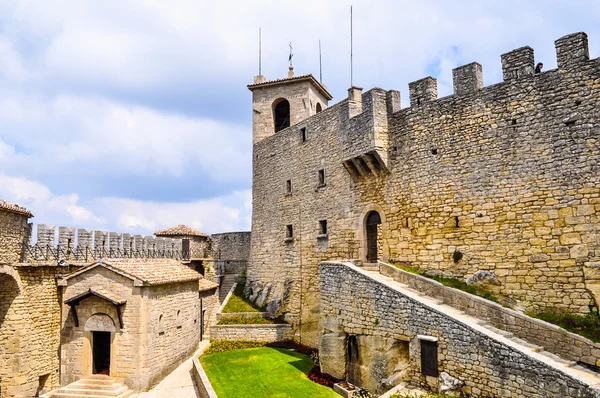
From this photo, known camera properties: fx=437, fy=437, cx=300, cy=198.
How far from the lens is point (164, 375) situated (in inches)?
587

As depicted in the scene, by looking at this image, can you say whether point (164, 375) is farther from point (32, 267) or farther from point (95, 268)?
point (32, 267)

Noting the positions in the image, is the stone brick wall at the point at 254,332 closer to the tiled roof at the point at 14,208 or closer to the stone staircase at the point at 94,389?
the stone staircase at the point at 94,389

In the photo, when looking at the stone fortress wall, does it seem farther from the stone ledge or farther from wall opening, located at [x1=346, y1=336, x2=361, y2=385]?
the stone ledge

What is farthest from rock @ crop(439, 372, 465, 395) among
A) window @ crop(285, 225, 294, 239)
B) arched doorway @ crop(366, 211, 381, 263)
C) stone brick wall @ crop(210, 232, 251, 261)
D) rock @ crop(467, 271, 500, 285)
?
stone brick wall @ crop(210, 232, 251, 261)

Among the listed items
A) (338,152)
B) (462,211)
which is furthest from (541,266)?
(338,152)

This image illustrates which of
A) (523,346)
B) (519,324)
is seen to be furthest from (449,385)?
(519,324)

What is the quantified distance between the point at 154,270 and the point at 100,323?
2513mm

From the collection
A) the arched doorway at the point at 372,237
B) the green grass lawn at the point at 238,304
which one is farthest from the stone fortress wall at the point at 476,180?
the green grass lawn at the point at 238,304

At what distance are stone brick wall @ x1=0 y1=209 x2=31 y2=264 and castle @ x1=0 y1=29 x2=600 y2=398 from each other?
0.06 metres

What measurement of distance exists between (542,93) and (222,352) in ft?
45.7

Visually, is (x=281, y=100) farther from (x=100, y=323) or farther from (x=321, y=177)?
(x=100, y=323)

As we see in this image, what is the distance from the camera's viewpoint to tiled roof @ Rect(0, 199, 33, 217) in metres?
13.7

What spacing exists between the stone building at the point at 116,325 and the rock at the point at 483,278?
9.86m

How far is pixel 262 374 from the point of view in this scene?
1388cm
